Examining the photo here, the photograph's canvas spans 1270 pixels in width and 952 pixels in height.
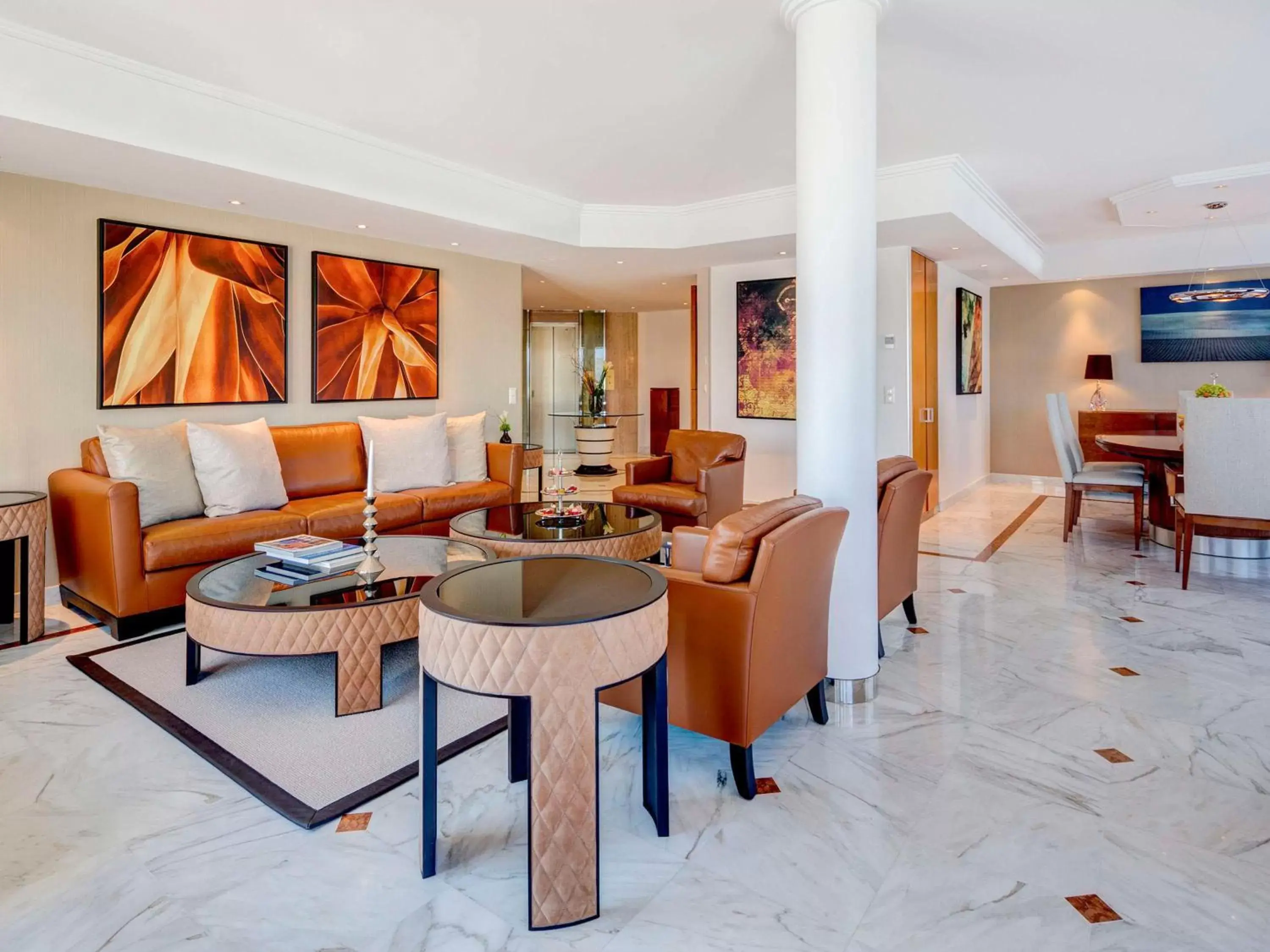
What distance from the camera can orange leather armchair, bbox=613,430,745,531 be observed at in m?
5.55

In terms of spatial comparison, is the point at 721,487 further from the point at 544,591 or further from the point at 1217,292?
the point at 1217,292

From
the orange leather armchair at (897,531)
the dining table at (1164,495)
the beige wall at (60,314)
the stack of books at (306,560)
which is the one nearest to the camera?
the stack of books at (306,560)

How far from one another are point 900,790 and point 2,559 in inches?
174

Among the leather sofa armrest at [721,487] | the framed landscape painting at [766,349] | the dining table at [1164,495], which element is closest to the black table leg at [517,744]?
the leather sofa armrest at [721,487]

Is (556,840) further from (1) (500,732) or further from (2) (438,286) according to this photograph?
(2) (438,286)

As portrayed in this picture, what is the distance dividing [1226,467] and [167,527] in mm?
6006

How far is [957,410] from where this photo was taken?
8156mm

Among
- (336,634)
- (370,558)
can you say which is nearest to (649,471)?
(370,558)

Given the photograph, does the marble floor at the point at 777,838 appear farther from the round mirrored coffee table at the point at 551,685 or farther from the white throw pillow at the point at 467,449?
the white throw pillow at the point at 467,449

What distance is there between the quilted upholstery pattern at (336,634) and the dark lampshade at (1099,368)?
8.56 metres

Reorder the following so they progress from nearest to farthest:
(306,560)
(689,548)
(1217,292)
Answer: (689,548) < (306,560) < (1217,292)

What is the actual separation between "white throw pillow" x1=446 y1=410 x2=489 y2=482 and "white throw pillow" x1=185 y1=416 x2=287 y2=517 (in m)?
1.45

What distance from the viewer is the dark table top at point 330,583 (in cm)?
290

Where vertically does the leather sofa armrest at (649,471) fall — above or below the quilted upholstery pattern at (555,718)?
above
